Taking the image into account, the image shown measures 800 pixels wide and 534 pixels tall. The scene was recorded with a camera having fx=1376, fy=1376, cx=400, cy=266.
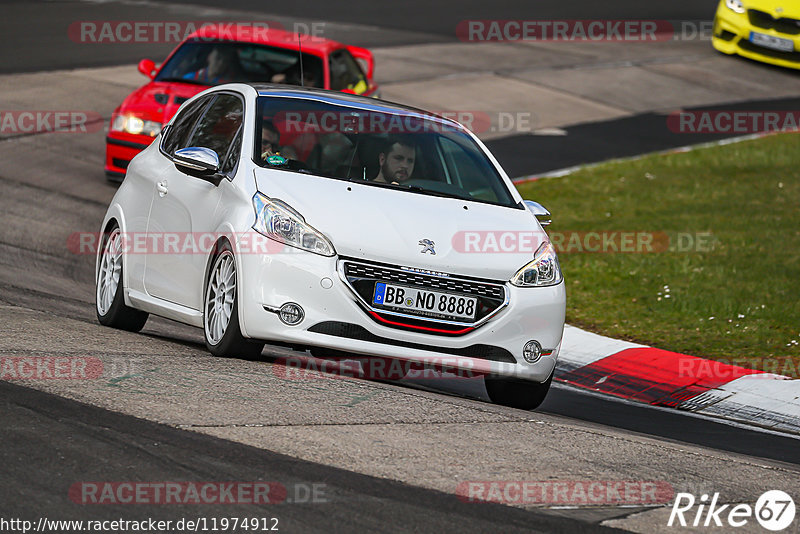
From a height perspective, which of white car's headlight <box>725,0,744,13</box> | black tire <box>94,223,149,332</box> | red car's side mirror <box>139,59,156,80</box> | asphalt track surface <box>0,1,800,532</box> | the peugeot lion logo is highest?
the peugeot lion logo

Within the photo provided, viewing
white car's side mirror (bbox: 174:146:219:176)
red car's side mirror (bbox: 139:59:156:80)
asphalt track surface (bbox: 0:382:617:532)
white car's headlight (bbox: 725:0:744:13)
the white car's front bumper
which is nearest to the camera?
asphalt track surface (bbox: 0:382:617:532)

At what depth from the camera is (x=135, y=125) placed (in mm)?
13609

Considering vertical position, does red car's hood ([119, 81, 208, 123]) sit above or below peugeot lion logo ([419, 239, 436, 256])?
below

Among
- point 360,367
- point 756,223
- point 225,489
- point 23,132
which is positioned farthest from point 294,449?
point 23,132

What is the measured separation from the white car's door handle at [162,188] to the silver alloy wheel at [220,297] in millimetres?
953

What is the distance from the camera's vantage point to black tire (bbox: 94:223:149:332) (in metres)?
8.81

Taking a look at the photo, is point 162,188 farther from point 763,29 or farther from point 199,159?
point 763,29

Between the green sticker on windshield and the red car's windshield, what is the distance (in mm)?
6468

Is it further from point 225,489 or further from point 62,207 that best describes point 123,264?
point 62,207

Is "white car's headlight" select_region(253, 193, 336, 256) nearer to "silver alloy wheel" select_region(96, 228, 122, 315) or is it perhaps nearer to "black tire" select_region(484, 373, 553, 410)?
"black tire" select_region(484, 373, 553, 410)

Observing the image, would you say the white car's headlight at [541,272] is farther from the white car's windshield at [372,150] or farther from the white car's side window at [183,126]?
the white car's side window at [183,126]

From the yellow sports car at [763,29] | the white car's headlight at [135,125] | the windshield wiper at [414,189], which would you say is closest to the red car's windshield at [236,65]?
the white car's headlight at [135,125]

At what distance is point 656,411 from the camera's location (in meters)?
8.76

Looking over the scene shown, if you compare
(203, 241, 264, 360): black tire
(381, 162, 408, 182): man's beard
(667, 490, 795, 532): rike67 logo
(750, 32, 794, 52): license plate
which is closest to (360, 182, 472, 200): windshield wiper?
(381, 162, 408, 182): man's beard
